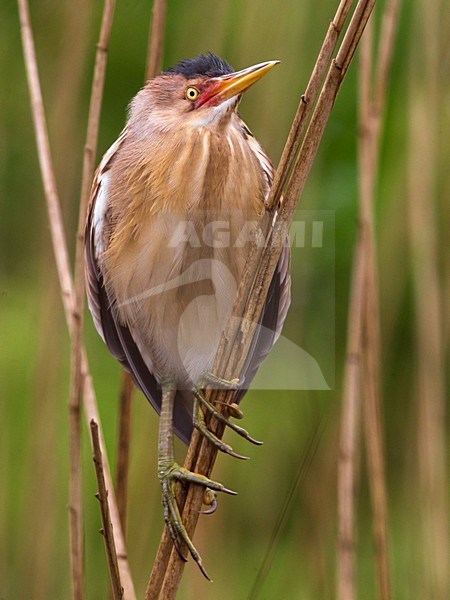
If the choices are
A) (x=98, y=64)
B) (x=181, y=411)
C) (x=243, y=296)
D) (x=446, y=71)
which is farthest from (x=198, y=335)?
(x=446, y=71)

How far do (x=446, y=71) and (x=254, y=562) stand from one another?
62 centimetres

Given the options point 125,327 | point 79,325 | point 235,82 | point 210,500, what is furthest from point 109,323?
point 235,82

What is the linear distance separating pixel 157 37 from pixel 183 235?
0.21 m

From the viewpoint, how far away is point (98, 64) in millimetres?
816

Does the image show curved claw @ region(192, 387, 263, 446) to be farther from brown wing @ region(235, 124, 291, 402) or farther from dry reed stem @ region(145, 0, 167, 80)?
dry reed stem @ region(145, 0, 167, 80)

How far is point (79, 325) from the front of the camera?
83 cm

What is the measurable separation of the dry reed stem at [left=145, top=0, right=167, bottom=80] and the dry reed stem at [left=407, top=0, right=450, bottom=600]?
31 centimetres

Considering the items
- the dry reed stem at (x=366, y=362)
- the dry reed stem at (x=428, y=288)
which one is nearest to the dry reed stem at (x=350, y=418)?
the dry reed stem at (x=366, y=362)

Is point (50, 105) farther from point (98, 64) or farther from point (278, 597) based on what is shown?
point (278, 597)

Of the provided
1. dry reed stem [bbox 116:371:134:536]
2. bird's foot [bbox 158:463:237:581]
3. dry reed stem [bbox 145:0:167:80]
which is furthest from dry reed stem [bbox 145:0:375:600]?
dry reed stem [bbox 145:0:167:80]

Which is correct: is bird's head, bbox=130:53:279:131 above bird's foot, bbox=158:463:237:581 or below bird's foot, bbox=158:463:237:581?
above

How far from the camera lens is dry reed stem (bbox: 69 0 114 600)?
0.81m

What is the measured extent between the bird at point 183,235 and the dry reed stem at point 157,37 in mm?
18

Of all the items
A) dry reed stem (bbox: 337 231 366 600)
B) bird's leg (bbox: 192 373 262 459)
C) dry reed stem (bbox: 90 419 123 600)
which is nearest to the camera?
dry reed stem (bbox: 90 419 123 600)
